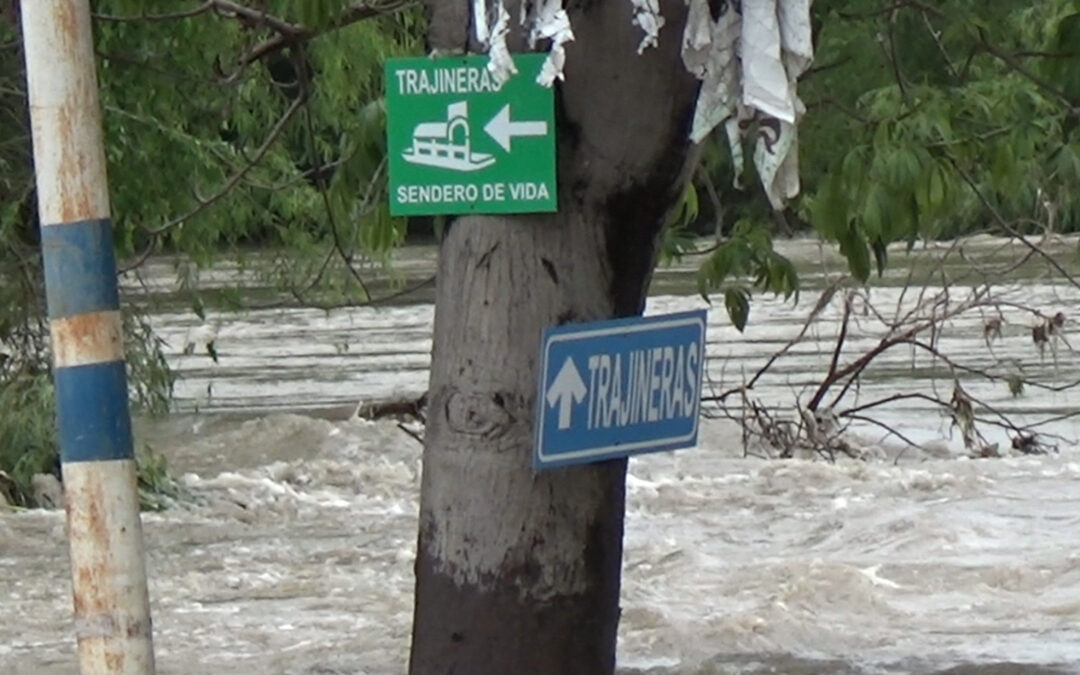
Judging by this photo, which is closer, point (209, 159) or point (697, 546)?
point (209, 159)

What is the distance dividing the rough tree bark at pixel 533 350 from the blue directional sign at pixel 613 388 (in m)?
0.12

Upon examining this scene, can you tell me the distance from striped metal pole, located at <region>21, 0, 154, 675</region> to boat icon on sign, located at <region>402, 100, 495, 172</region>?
698mm

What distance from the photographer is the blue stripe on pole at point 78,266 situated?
12.5 ft

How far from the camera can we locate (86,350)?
380 cm

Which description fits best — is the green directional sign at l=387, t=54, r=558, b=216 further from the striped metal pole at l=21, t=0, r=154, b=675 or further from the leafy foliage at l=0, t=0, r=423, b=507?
the leafy foliage at l=0, t=0, r=423, b=507

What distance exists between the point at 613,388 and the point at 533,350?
199mm

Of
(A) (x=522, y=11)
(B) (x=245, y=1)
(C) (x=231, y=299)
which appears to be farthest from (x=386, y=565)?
(A) (x=522, y=11)

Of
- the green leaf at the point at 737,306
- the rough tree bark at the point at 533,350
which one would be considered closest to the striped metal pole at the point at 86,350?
the rough tree bark at the point at 533,350

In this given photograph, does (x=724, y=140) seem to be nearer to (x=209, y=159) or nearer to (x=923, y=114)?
(x=923, y=114)

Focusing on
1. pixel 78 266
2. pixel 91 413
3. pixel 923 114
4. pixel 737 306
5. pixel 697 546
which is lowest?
pixel 697 546

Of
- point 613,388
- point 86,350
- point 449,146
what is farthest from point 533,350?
point 86,350

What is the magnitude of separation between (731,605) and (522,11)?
633cm

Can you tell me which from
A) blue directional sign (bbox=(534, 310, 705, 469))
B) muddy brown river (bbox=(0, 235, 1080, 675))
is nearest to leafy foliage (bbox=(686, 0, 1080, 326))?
blue directional sign (bbox=(534, 310, 705, 469))

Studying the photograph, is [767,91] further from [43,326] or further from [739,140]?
[43,326]
